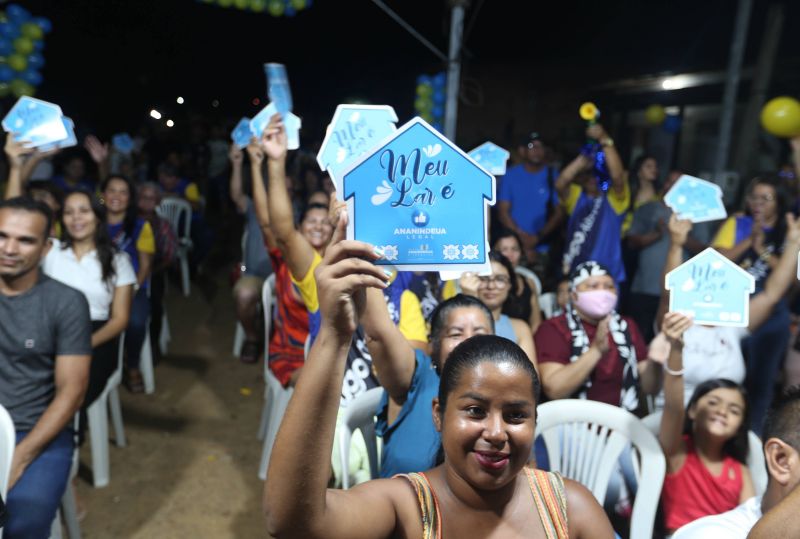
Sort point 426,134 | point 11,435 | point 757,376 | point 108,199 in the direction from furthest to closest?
point 108,199 < point 757,376 < point 11,435 < point 426,134

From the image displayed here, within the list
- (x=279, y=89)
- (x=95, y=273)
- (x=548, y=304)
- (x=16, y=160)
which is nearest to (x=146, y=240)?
(x=95, y=273)

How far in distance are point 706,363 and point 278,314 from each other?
2390 millimetres

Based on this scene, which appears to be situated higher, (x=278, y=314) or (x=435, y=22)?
(x=435, y=22)

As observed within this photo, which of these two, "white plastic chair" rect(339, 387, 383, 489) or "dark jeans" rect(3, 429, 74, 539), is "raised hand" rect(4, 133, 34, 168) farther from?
"white plastic chair" rect(339, 387, 383, 489)

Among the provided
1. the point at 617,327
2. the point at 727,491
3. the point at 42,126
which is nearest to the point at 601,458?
the point at 727,491

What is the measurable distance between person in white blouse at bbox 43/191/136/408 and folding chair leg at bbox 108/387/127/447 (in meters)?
0.28

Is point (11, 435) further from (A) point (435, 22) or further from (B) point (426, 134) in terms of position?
(A) point (435, 22)

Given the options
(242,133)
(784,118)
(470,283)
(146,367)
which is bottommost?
(146,367)

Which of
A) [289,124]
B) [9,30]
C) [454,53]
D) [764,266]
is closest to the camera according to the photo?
[289,124]

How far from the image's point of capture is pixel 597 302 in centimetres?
306

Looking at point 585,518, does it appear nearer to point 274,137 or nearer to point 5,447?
point 274,137

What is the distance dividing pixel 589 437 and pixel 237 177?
3.61 m

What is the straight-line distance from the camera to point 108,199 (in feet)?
14.8

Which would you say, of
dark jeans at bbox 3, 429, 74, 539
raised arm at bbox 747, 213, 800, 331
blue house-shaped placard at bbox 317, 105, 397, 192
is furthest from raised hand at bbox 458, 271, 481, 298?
dark jeans at bbox 3, 429, 74, 539
